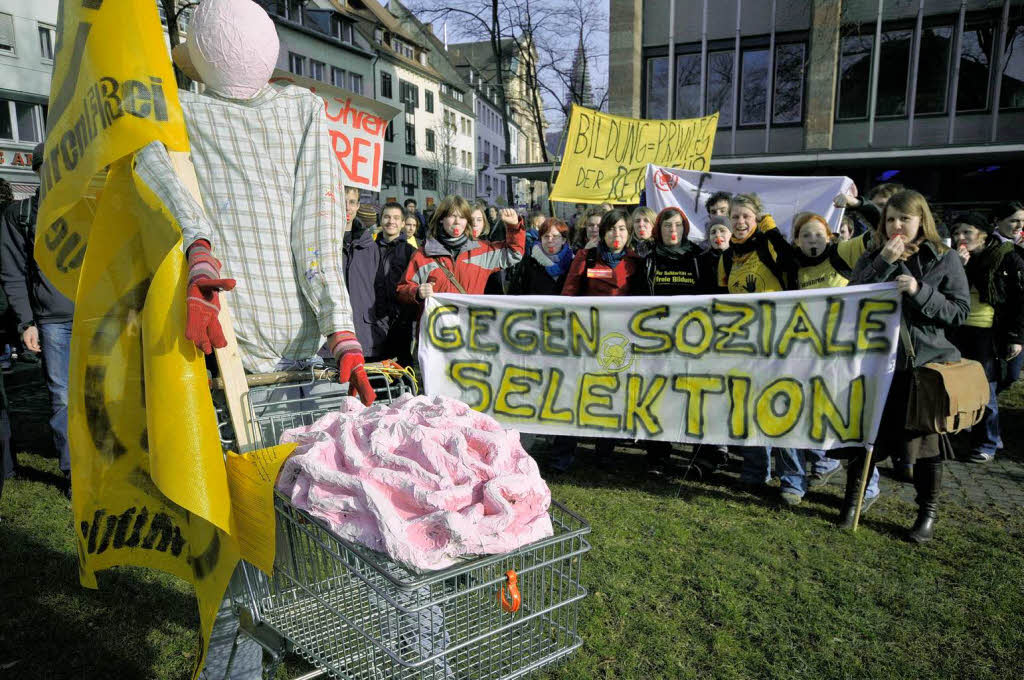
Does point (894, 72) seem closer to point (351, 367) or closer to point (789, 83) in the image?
point (789, 83)

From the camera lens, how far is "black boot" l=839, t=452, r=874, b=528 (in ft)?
14.9

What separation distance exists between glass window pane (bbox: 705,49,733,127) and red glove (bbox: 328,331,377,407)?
1674 centimetres

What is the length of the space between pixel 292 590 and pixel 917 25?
1851 centimetres

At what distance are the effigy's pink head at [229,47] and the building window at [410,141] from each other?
52011 millimetres

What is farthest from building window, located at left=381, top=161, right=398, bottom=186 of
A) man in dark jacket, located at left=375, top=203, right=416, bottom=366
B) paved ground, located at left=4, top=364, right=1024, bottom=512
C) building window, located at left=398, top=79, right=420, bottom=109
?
man in dark jacket, located at left=375, top=203, right=416, bottom=366

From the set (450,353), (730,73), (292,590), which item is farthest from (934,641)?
(730,73)

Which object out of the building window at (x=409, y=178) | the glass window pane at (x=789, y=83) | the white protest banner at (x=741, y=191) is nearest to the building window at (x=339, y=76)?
the building window at (x=409, y=178)

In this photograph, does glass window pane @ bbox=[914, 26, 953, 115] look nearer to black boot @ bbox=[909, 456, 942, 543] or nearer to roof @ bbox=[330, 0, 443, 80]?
black boot @ bbox=[909, 456, 942, 543]

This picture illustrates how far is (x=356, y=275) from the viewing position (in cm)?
586

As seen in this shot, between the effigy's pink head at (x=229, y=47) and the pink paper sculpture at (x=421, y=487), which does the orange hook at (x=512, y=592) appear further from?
the effigy's pink head at (x=229, y=47)

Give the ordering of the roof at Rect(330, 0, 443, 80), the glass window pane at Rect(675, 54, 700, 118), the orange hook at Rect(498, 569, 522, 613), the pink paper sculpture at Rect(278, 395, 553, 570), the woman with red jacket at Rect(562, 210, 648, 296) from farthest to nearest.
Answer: the roof at Rect(330, 0, 443, 80) < the glass window pane at Rect(675, 54, 700, 118) < the woman with red jacket at Rect(562, 210, 648, 296) < the orange hook at Rect(498, 569, 522, 613) < the pink paper sculpture at Rect(278, 395, 553, 570)

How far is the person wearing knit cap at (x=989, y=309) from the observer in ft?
19.4

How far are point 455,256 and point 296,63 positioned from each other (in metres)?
39.3

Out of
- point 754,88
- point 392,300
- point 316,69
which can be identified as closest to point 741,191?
point 392,300
